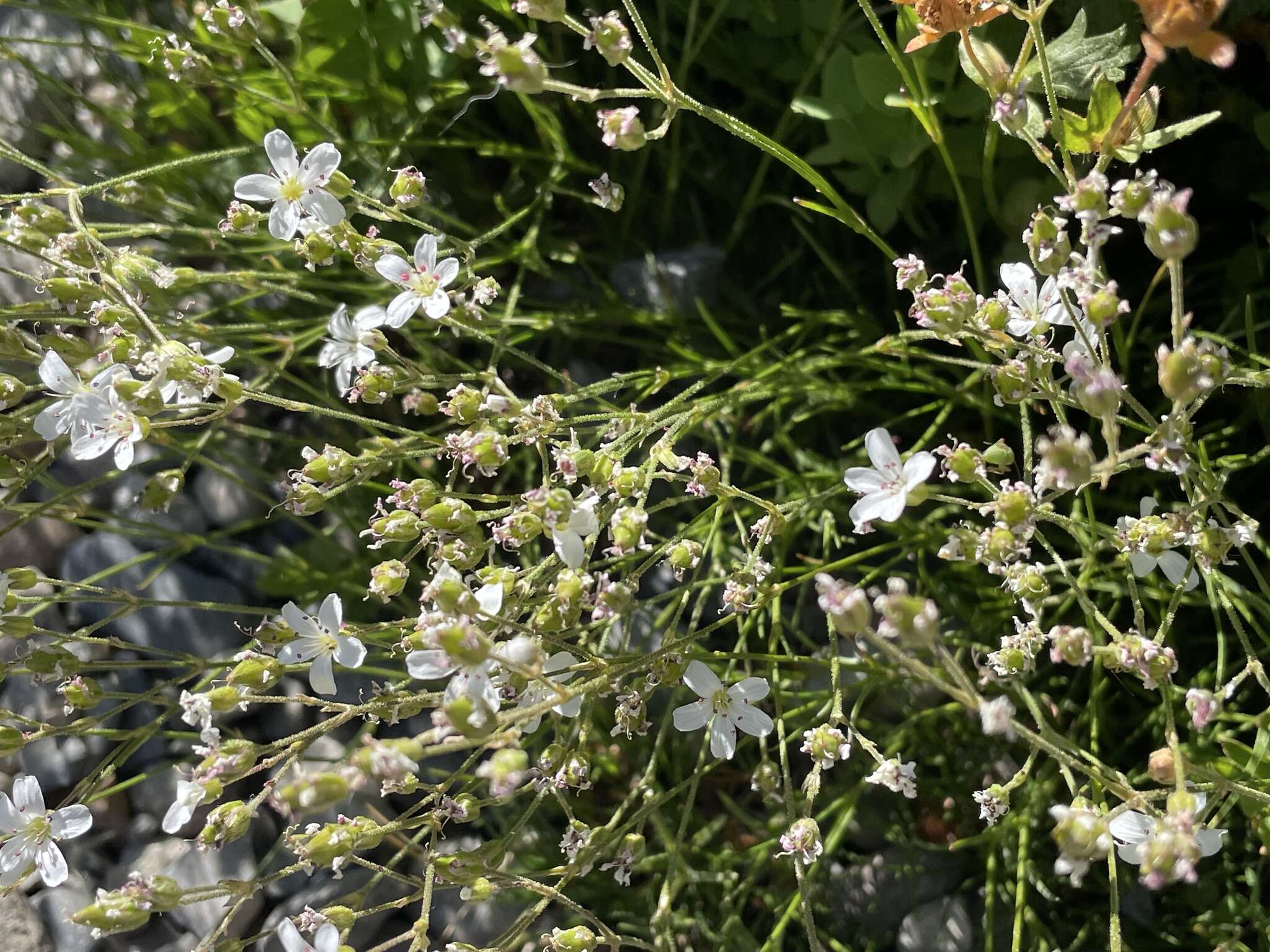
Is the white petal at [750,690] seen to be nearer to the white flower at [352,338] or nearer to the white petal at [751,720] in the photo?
the white petal at [751,720]

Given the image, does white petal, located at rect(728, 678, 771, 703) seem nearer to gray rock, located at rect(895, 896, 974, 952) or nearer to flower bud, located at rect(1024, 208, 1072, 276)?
flower bud, located at rect(1024, 208, 1072, 276)

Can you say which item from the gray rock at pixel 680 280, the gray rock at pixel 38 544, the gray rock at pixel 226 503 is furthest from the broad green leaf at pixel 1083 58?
the gray rock at pixel 38 544

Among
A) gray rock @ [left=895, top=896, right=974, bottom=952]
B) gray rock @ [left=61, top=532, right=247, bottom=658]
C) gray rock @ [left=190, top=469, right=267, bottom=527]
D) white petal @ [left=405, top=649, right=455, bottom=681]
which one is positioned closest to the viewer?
white petal @ [left=405, top=649, right=455, bottom=681]

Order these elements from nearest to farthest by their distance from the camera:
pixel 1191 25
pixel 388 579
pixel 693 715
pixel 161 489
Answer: pixel 1191 25, pixel 388 579, pixel 693 715, pixel 161 489

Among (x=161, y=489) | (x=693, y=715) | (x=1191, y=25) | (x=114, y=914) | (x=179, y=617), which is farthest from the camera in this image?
(x=179, y=617)

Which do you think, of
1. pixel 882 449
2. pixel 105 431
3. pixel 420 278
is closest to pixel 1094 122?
pixel 882 449

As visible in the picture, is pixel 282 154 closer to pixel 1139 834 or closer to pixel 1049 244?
pixel 1049 244

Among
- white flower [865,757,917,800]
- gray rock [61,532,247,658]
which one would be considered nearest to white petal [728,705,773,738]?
white flower [865,757,917,800]
